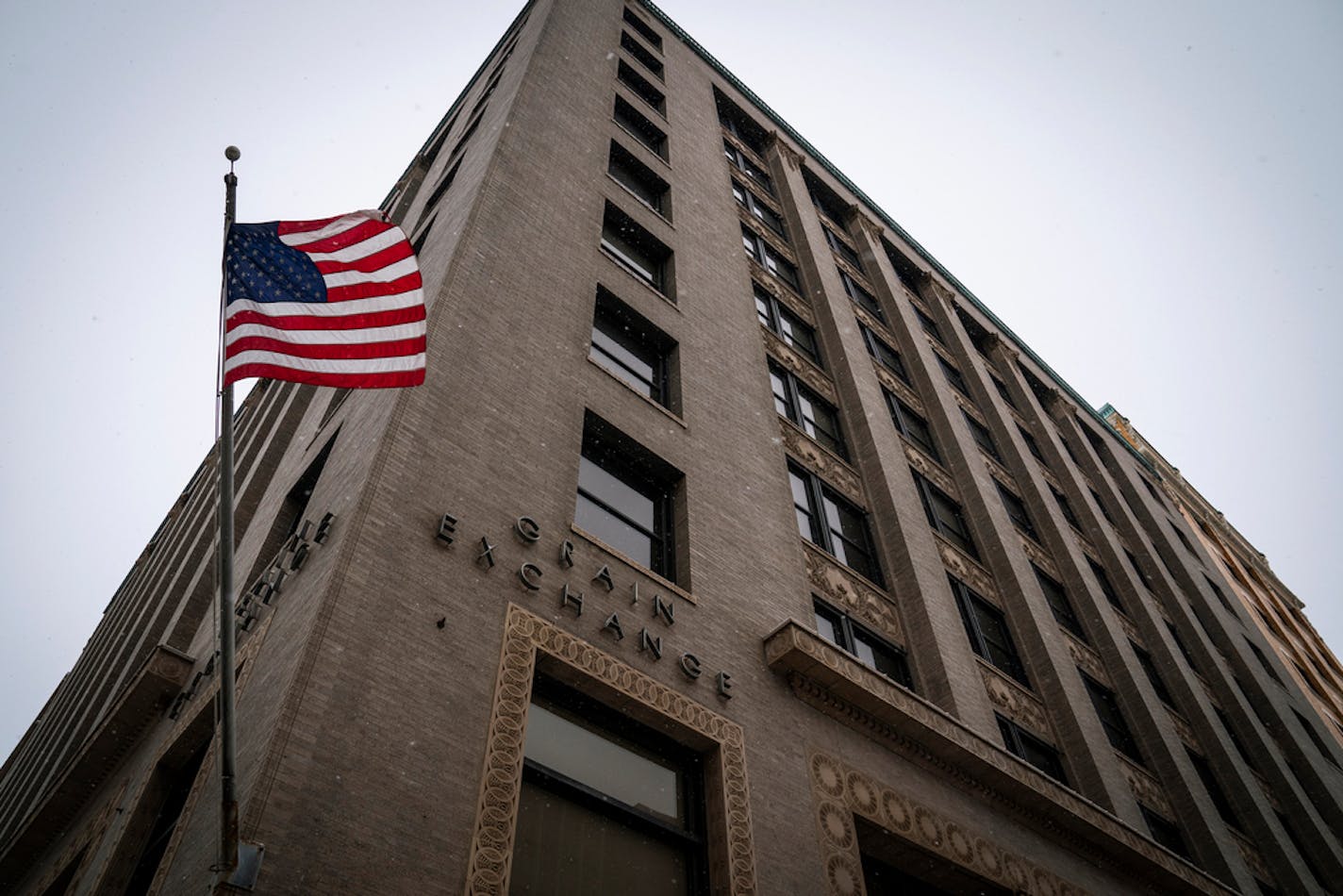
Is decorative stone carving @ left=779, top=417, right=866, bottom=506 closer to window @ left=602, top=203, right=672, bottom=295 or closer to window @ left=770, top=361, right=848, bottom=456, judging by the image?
window @ left=770, top=361, right=848, bottom=456

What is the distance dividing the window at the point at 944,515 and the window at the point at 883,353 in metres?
4.81

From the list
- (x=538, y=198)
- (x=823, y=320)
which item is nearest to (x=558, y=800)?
(x=538, y=198)

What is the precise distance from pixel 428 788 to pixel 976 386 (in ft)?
87.8

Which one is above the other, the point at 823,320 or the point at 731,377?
the point at 823,320

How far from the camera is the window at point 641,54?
89.8 ft

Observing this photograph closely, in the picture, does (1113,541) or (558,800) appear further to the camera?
(1113,541)

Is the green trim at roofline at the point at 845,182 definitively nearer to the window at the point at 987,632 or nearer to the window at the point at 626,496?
the window at the point at 987,632

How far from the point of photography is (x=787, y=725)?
1116cm

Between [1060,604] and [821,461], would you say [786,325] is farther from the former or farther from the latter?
[1060,604]

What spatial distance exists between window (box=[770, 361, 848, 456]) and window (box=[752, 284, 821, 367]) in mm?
1401

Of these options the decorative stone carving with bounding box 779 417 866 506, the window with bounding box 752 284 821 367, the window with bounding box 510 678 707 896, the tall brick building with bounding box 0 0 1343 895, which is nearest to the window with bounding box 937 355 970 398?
the tall brick building with bounding box 0 0 1343 895

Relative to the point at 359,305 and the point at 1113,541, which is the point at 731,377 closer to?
the point at 359,305

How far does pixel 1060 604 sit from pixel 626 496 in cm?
1597

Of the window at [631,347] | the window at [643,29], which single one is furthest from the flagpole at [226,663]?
the window at [643,29]
